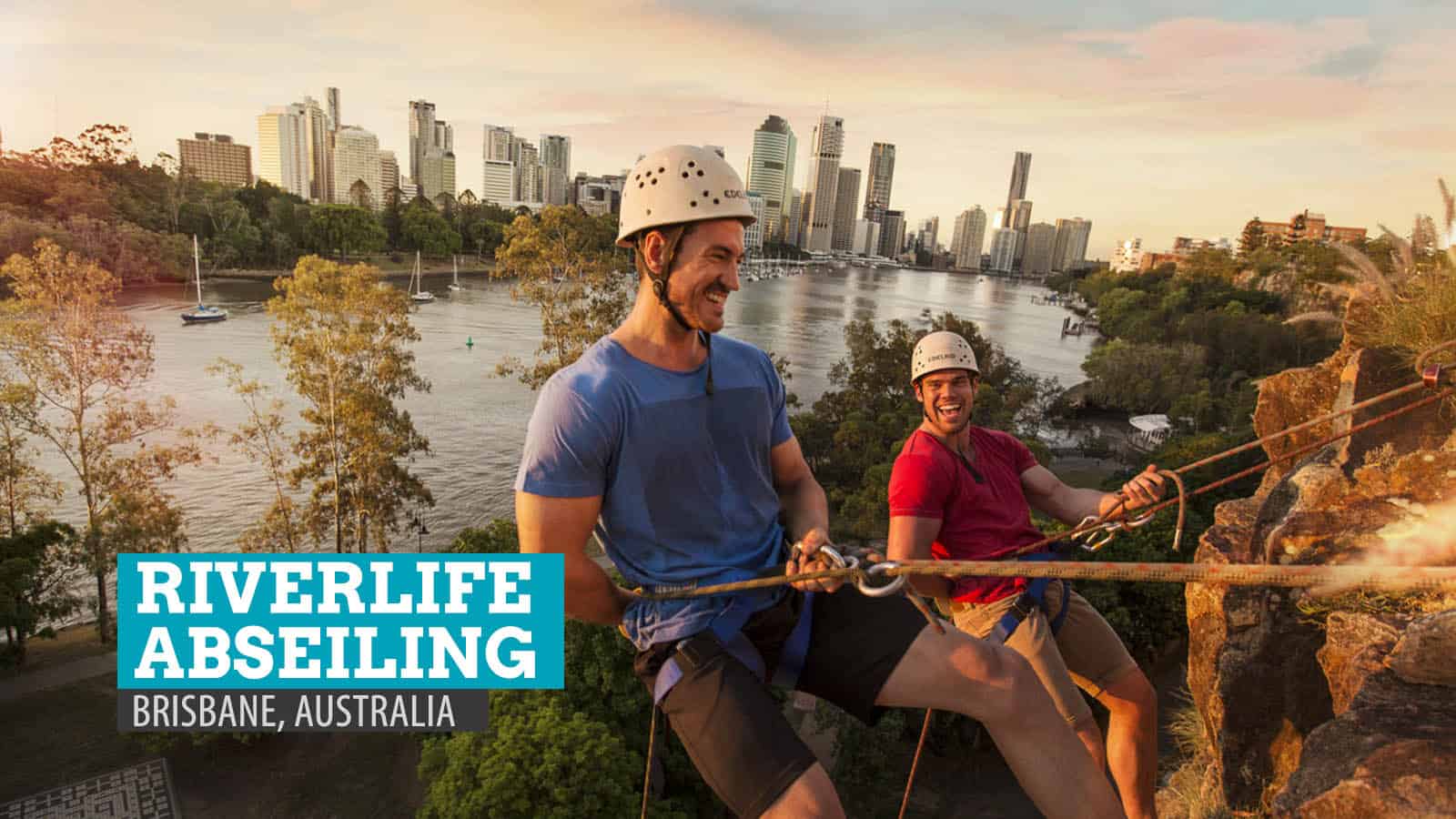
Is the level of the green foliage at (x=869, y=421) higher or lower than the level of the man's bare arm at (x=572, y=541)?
lower

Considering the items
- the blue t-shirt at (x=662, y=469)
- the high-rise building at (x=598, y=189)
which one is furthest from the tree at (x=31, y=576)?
the high-rise building at (x=598, y=189)

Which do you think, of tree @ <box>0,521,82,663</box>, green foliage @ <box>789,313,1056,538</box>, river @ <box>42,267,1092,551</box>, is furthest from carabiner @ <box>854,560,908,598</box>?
river @ <box>42,267,1092,551</box>

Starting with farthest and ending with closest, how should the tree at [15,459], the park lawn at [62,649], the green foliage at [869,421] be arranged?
1. the park lawn at [62,649]
2. the green foliage at [869,421]
3. the tree at [15,459]

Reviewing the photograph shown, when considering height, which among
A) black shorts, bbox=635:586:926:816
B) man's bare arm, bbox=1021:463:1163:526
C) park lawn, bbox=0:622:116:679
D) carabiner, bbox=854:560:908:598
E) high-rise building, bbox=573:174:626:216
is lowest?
park lawn, bbox=0:622:116:679

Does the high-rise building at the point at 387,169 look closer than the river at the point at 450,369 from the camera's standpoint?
No

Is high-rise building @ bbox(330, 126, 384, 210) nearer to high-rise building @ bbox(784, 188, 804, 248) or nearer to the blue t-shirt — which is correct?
high-rise building @ bbox(784, 188, 804, 248)

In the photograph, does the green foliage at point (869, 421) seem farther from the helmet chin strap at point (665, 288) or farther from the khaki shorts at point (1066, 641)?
the helmet chin strap at point (665, 288)

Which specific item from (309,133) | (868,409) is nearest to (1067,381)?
(868,409)
